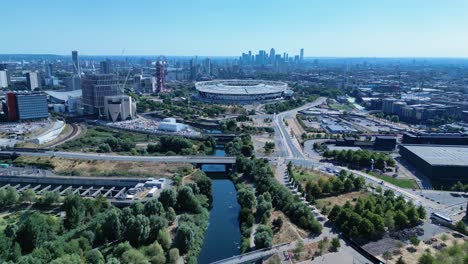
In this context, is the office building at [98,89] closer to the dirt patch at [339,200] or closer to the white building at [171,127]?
the white building at [171,127]

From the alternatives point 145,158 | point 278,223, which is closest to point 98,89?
point 145,158

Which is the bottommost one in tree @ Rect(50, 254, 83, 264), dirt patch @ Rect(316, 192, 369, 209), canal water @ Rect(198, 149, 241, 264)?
canal water @ Rect(198, 149, 241, 264)

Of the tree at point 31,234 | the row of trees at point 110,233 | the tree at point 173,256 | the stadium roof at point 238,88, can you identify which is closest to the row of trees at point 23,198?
the row of trees at point 110,233

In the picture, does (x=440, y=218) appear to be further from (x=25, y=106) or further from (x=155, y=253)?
(x=25, y=106)

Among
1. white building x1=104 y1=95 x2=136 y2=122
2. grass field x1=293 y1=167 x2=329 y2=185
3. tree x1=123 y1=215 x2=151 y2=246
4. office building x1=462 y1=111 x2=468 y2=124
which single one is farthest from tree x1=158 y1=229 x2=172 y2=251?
office building x1=462 y1=111 x2=468 y2=124

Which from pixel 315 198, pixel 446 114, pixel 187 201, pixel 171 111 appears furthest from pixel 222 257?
pixel 446 114

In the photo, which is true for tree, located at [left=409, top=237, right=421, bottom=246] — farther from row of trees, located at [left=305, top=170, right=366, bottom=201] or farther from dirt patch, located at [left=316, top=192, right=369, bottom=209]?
row of trees, located at [left=305, top=170, right=366, bottom=201]
